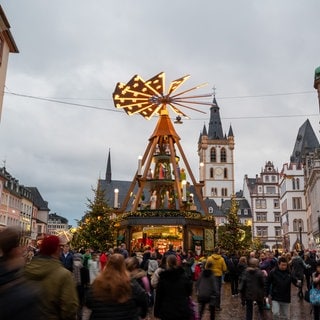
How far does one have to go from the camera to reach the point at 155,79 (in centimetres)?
2702

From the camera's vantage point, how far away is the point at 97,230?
2589 cm

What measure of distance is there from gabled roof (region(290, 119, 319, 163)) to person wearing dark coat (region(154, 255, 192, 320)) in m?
74.9

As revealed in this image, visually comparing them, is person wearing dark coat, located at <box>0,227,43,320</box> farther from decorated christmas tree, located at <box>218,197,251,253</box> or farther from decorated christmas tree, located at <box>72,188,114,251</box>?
decorated christmas tree, located at <box>218,197,251,253</box>

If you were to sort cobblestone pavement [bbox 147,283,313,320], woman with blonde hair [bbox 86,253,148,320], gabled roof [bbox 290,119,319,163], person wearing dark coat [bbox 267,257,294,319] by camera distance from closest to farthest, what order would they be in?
woman with blonde hair [bbox 86,253,148,320]
person wearing dark coat [bbox 267,257,294,319]
cobblestone pavement [bbox 147,283,313,320]
gabled roof [bbox 290,119,319,163]

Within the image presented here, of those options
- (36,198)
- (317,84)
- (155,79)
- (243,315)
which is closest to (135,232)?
(155,79)

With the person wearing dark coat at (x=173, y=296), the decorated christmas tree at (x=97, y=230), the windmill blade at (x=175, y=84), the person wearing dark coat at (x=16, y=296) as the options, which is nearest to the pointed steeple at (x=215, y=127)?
the windmill blade at (x=175, y=84)

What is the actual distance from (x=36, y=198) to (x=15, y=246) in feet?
286

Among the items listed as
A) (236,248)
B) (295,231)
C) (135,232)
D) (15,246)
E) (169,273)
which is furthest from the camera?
(295,231)

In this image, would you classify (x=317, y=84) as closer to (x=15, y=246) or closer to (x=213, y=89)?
(x=15, y=246)

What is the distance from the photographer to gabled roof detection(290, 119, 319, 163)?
258ft

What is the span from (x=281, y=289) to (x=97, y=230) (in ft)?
61.1

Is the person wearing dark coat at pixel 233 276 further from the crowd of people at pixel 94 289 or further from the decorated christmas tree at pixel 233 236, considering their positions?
the decorated christmas tree at pixel 233 236

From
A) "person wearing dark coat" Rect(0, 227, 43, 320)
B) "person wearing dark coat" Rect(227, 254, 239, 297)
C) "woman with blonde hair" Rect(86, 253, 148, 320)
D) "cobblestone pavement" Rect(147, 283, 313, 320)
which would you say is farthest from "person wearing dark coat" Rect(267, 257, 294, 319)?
"person wearing dark coat" Rect(227, 254, 239, 297)

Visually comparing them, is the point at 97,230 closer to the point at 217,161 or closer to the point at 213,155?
the point at 217,161
